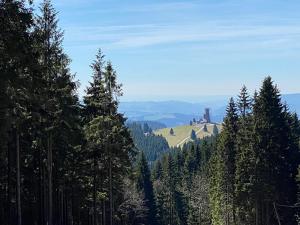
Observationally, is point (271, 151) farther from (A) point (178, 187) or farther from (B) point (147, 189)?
(A) point (178, 187)

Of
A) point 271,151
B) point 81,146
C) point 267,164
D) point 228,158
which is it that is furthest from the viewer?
point 228,158

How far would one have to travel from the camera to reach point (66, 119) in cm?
3159

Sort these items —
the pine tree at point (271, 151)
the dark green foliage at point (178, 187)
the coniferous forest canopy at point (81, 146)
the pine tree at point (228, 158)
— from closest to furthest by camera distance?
the coniferous forest canopy at point (81, 146) → the pine tree at point (271, 151) → the pine tree at point (228, 158) → the dark green foliage at point (178, 187)

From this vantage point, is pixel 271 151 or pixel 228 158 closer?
pixel 271 151

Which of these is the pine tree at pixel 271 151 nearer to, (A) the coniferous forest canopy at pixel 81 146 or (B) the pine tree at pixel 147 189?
(A) the coniferous forest canopy at pixel 81 146

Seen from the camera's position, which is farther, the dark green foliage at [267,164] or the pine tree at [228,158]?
the pine tree at [228,158]

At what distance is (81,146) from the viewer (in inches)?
1592

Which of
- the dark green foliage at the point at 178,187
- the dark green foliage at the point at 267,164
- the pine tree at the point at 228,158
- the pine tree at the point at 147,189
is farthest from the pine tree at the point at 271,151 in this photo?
the dark green foliage at the point at 178,187

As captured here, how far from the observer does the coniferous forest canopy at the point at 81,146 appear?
1984 cm

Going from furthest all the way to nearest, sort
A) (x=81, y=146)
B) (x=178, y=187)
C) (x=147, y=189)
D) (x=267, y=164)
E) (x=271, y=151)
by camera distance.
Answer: (x=178, y=187) < (x=147, y=189) < (x=271, y=151) < (x=267, y=164) < (x=81, y=146)

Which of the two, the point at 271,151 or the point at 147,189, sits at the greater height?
the point at 271,151

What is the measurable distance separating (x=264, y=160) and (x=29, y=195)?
21105mm

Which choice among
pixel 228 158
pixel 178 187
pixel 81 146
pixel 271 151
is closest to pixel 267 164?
pixel 271 151

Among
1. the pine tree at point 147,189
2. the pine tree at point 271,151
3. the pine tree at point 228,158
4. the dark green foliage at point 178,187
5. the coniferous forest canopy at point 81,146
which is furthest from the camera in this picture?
the dark green foliage at point 178,187
